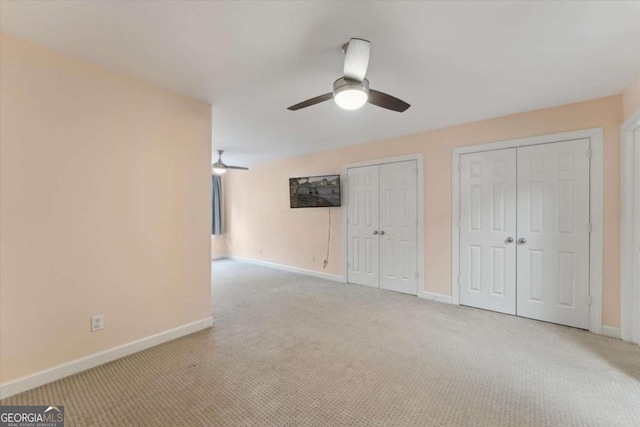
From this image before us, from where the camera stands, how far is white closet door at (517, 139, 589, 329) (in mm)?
2844

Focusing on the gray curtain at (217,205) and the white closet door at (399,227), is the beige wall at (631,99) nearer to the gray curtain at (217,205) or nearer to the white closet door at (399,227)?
the white closet door at (399,227)

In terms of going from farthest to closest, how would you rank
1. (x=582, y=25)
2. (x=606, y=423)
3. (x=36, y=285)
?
1. (x=36, y=285)
2. (x=582, y=25)
3. (x=606, y=423)

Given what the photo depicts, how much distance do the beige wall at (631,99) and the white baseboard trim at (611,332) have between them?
2.04m

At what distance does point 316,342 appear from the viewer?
8.55ft

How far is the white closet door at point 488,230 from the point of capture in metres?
3.23

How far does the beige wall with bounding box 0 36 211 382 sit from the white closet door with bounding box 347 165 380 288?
2559 millimetres

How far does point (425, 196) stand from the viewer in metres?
3.90

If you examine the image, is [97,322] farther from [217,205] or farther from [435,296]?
[217,205]

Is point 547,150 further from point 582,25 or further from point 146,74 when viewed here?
point 146,74

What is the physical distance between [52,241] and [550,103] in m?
4.73

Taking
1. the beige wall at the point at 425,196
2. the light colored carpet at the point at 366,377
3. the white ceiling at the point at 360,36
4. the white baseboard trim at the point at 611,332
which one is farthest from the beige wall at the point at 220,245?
the white baseboard trim at the point at 611,332

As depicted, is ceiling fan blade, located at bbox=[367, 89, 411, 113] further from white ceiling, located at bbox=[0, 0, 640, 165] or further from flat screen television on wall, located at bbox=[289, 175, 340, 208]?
flat screen television on wall, located at bbox=[289, 175, 340, 208]

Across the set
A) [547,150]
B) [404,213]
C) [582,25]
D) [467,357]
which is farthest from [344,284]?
[582,25]

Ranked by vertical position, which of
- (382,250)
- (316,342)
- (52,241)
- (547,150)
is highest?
(547,150)
